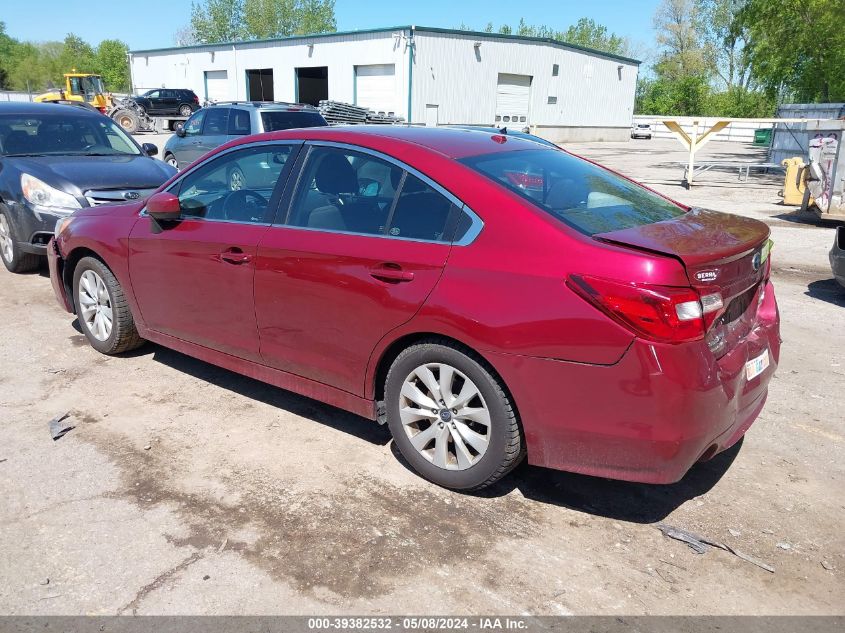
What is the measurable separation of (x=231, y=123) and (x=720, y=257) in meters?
12.2

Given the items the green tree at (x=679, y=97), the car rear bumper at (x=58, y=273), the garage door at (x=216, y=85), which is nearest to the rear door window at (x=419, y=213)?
the car rear bumper at (x=58, y=273)

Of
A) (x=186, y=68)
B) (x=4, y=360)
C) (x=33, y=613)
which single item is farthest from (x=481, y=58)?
(x=33, y=613)

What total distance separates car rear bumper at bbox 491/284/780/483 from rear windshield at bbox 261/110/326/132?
11061 millimetres

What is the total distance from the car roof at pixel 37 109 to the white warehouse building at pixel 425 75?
26010mm

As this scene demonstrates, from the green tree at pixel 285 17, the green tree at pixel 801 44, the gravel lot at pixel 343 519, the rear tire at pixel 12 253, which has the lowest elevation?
the gravel lot at pixel 343 519

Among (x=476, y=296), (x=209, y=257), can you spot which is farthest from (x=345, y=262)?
(x=209, y=257)

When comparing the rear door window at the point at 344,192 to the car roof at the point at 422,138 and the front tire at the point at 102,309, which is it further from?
the front tire at the point at 102,309

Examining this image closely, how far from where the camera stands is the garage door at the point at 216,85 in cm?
4375

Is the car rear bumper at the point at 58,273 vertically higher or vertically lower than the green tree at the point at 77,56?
lower

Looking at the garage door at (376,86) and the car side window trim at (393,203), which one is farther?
the garage door at (376,86)

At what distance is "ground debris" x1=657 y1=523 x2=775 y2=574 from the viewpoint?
9.89 feet

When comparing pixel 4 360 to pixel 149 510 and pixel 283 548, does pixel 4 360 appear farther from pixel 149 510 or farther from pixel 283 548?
pixel 283 548

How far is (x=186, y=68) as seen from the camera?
45.8 meters

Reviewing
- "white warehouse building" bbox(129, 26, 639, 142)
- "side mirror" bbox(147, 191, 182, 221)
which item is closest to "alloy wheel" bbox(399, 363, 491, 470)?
"side mirror" bbox(147, 191, 182, 221)
